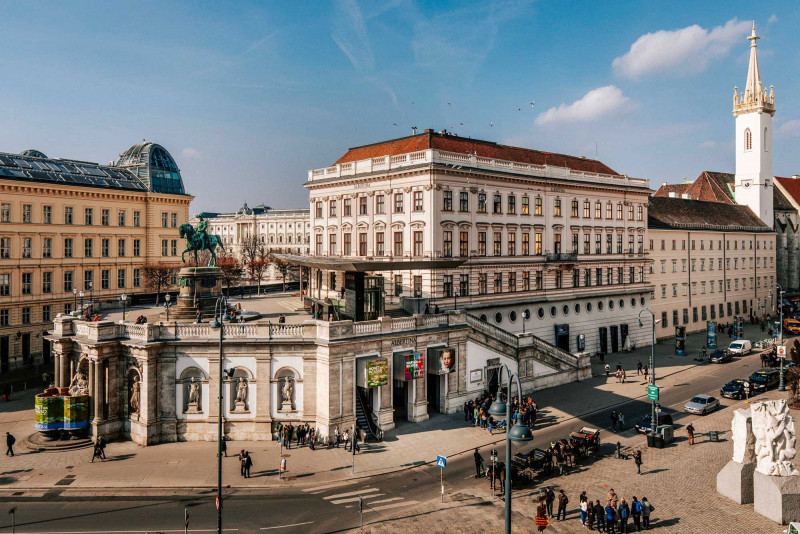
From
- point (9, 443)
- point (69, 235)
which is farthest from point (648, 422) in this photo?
point (69, 235)

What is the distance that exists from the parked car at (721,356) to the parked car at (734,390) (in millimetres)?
13283

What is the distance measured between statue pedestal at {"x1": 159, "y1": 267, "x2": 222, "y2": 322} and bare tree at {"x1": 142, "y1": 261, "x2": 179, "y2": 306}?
29336 mm

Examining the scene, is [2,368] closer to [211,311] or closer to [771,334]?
[211,311]

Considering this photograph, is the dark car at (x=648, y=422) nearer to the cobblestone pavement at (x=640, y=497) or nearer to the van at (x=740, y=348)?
the cobblestone pavement at (x=640, y=497)

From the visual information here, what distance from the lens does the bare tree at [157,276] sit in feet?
232

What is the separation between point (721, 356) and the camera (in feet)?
193

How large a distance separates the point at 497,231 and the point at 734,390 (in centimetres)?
2345

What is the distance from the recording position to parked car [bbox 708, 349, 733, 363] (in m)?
58.8

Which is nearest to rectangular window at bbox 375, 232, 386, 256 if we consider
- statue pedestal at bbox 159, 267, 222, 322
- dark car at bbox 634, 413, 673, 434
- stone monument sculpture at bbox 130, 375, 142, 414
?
statue pedestal at bbox 159, 267, 222, 322

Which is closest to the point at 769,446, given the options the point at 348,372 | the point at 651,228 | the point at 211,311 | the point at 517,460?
the point at 517,460

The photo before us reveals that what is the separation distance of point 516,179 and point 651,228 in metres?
26.9

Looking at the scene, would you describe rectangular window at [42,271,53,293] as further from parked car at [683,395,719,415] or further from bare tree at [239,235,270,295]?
bare tree at [239,235,270,295]

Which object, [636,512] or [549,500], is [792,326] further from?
[549,500]

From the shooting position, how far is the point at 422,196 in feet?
158
